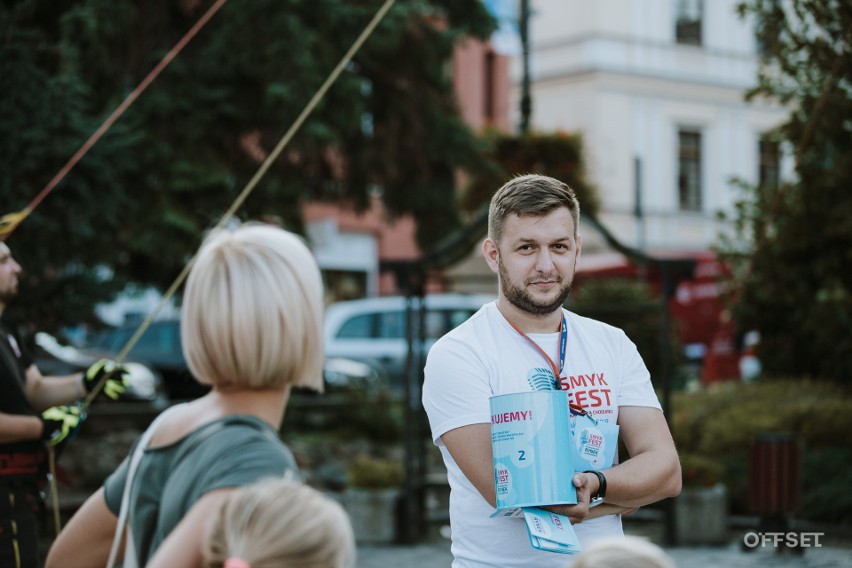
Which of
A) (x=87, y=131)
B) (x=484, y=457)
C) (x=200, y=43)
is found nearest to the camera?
(x=484, y=457)

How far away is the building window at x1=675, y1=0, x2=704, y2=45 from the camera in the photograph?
37.1m

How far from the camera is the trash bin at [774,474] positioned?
30.9 feet

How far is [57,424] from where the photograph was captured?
14.6 ft

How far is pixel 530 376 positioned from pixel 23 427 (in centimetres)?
209

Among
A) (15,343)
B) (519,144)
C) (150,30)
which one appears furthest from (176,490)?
(519,144)

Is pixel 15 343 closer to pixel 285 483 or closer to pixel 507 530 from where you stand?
pixel 507 530

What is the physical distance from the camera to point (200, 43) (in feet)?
41.2

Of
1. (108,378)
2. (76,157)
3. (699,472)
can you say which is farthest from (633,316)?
(108,378)

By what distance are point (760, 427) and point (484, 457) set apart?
9.24m

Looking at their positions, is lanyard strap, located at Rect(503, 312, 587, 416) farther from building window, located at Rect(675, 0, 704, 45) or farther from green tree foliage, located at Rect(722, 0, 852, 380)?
building window, located at Rect(675, 0, 704, 45)

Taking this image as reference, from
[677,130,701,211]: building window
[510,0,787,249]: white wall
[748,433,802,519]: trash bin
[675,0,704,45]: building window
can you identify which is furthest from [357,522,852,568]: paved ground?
[675,0,704,45]: building window

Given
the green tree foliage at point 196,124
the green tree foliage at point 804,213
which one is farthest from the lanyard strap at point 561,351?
the green tree foliage at point 196,124

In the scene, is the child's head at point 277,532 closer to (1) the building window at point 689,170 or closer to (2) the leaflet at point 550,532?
(2) the leaflet at point 550,532

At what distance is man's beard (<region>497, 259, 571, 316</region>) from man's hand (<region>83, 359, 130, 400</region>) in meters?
2.07
